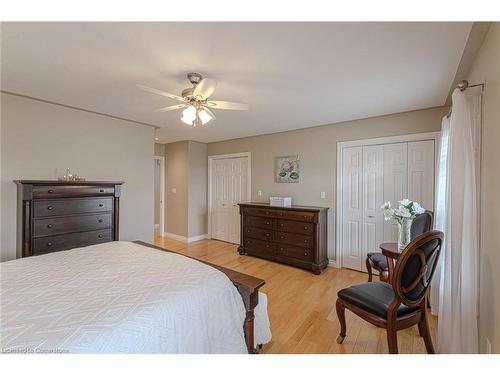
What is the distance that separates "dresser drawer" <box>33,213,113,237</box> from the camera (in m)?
2.50

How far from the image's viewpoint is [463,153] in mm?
1598

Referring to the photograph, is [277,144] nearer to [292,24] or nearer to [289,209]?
[289,209]

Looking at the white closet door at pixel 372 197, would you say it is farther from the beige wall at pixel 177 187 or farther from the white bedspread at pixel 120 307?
the beige wall at pixel 177 187

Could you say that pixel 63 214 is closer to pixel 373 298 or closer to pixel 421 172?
pixel 373 298

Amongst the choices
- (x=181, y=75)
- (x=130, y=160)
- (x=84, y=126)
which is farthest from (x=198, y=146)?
(x=181, y=75)

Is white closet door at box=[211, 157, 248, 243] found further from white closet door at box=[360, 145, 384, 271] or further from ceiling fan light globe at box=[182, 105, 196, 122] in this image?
ceiling fan light globe at box=[182, 105, 196, 122]

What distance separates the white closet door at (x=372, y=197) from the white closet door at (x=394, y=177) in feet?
0.20

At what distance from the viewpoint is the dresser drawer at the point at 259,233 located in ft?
13.0

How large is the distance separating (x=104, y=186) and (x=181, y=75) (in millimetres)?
1778

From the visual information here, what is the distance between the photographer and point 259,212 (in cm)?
409

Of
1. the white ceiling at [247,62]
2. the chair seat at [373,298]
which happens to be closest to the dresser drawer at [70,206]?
the white ceiling at [247,62]

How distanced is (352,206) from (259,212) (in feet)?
4.89

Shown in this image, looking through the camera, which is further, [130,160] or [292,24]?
[130,160]

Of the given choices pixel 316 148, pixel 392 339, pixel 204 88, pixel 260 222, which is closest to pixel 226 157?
pixel 260 222
